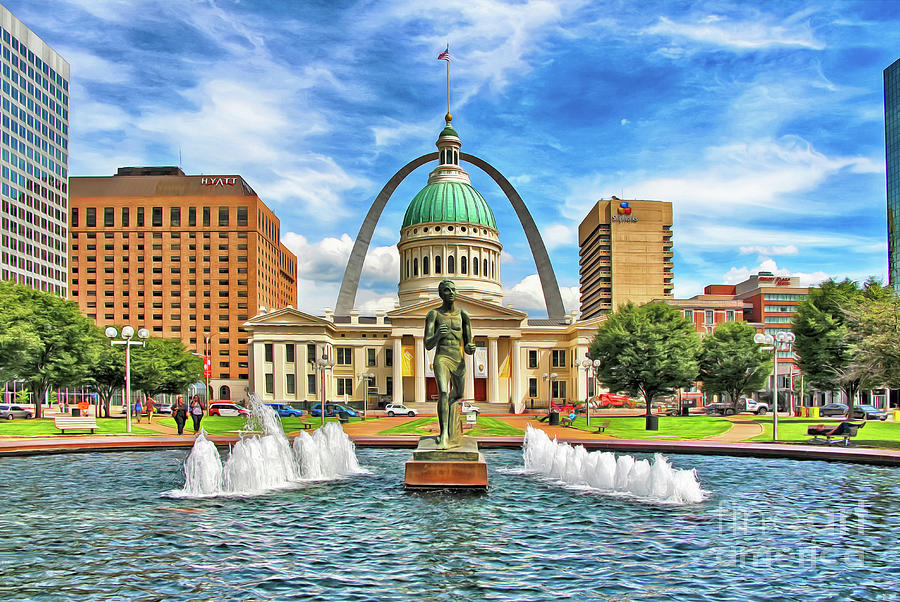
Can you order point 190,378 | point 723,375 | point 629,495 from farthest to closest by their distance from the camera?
point 190,378 < point 723,375 < point 629,495

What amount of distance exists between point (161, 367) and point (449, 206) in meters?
53.2

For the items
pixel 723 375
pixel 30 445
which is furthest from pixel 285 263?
pixel 30 445

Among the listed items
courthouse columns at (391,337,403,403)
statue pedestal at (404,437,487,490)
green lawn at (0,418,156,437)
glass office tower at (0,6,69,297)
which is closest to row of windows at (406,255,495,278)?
courthouse columns at (391,337,403,403)

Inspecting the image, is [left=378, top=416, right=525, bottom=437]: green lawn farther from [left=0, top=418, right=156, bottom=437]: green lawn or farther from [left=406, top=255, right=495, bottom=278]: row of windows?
[left=406, top=255, right=495, bottom=278]: row of windows

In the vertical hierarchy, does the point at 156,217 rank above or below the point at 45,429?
above

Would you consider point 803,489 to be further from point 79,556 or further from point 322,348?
point 322,348

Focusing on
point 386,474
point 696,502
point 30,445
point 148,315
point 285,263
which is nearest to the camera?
point 696,502

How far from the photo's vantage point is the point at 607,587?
11.8 m

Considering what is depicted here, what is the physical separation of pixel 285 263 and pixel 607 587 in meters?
172

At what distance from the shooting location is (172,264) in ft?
474

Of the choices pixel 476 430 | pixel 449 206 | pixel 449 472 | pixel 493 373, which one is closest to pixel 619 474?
pixel 449 472

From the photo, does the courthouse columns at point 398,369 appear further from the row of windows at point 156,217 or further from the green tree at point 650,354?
the row of windows at point 156,217

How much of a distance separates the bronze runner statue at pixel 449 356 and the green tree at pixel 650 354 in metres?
40.3

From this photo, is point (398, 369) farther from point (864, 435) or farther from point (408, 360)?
point (864, 435)
